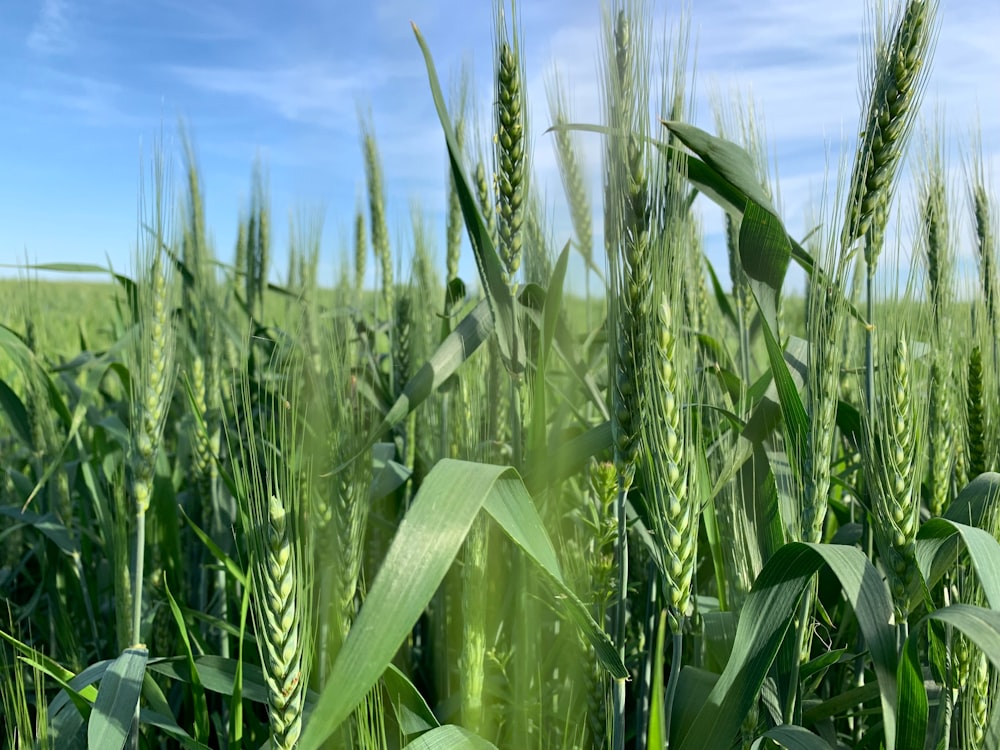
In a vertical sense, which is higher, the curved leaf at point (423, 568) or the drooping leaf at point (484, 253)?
the drooping leaf at point (484, 253)

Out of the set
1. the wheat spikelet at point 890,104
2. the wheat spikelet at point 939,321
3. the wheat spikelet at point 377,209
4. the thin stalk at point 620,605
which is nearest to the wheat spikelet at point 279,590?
the thin stalk at point 620,605

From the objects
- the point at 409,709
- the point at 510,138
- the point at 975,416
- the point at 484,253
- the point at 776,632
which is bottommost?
the point at 409,709

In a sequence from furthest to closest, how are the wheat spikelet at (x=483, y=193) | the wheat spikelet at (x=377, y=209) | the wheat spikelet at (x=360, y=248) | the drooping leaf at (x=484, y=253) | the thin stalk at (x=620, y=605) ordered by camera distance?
the wheat spikelet at (x=360, y=248) → the wheat spikelet at (x=377, y=209) → the wheat spikelet at (x=483, y=193) → the drooping leaf at (x=484, y=253) → the thin stalk at (x=620, y=605)

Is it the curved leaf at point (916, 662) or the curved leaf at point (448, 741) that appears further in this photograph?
the curved leaf at point (448, 741)

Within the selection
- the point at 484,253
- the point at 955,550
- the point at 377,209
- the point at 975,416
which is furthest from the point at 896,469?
the point at 377,209

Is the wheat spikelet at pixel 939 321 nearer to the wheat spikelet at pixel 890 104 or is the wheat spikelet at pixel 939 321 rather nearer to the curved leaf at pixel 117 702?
the wheat spikelet at pixel 890 104

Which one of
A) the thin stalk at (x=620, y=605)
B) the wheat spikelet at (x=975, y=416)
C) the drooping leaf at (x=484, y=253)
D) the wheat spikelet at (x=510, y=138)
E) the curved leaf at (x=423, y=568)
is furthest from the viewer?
the wheat spikelet at (x=975, y=416)

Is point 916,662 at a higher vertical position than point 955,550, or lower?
lower

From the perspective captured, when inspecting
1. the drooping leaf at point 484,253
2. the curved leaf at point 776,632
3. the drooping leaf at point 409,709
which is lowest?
the drooping leaf at point 409,709

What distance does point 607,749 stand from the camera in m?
1.29

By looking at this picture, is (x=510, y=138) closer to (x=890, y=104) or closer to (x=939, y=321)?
(x=890, y=104)

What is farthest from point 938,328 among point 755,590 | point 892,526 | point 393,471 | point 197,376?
point 197,376

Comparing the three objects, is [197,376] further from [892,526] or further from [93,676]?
[892,526]

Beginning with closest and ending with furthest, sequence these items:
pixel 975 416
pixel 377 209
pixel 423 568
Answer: pixel 423 568, pixel 975 416, pixel 377 209
